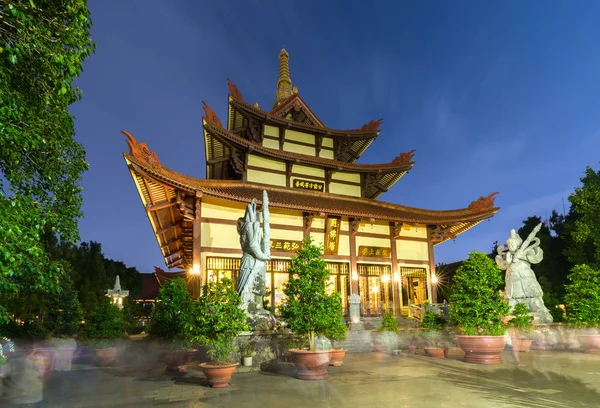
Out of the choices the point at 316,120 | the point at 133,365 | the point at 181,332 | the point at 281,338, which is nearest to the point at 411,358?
the point at 281,338

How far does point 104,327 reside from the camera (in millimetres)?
11930

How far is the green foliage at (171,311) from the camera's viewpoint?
34.5ft

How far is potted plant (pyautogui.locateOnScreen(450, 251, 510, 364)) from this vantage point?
351 inches

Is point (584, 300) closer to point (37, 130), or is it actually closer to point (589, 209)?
point (589, 209)

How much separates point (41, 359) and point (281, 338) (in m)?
6.87

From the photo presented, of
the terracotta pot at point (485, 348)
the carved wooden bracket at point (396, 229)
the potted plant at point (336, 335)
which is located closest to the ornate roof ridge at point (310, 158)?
the carved wooden bracket at point (396, 229)

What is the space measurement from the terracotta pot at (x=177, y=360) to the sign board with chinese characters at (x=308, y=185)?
12432 mm

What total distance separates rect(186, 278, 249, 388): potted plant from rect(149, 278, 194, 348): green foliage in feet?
8.88

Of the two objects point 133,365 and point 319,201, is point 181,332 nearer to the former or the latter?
point 133,365

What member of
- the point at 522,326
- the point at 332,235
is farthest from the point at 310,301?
the point at 332,235

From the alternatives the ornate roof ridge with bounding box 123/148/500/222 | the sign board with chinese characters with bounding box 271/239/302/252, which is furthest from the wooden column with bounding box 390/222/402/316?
the sign board with chinese characters with bounding box 271/239/302/252

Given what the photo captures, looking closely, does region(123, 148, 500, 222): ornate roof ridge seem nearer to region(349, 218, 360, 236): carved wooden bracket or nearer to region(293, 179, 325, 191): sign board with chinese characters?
region(349, 218, 360, 236): carved wooden bracket

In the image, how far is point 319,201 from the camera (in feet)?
61.1

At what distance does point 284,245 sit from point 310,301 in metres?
9.27
